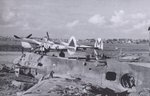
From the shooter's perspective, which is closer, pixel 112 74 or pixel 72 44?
pixel 112 74

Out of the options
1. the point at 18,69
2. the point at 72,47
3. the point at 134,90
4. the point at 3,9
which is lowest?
the point at 134,90

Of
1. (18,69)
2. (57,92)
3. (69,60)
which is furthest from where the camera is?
(18,69)

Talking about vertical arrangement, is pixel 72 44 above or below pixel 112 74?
above

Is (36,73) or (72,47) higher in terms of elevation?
(72,47)

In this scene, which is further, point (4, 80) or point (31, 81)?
point (4, 80)

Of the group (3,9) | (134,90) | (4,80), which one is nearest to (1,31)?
(3,9)

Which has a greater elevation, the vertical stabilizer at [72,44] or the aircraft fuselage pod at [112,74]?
the vertical stabilizer at [72,44]

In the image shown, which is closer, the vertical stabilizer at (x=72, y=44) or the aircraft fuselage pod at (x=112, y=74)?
the aircraft fuselage pod at (x=112, y=74)

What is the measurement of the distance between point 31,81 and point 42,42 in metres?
1.90

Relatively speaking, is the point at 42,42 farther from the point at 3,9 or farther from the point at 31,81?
the point at 3,9

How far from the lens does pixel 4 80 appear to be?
10414mm

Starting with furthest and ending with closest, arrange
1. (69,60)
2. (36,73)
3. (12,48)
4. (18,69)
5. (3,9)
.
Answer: (12,48), (18,69), (36,73), (69,60), (3,9)

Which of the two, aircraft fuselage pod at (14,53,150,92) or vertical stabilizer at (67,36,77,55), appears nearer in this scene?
aircraft fuselage pod at (14,53,150,92)

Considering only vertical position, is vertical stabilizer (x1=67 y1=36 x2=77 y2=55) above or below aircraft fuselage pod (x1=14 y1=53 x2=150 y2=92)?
above
